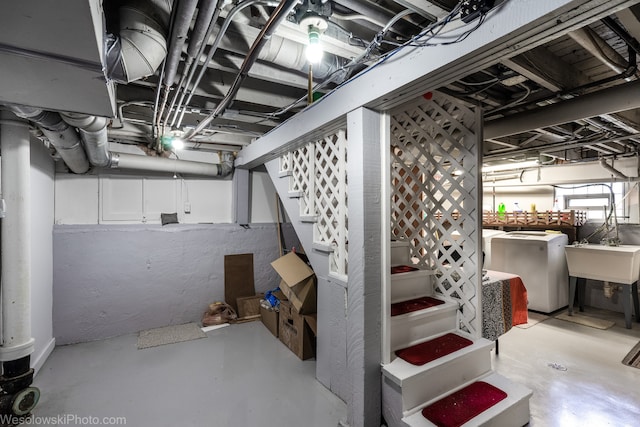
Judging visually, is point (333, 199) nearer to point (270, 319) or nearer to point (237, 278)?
point (270, 319)

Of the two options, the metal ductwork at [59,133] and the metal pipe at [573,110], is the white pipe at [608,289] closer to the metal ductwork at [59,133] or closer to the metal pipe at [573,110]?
the metal pipe at [573,110]

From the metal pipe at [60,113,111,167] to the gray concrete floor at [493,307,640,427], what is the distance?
3.84 m

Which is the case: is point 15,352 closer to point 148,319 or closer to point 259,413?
point 148,319

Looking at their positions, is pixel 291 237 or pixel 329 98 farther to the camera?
pixel 291 237

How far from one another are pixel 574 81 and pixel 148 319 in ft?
16.5

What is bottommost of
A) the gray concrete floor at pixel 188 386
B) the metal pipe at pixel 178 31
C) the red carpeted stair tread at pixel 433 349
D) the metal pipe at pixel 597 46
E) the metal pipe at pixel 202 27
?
the gray concrete floor at pixel 188 386

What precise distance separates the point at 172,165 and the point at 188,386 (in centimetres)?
260

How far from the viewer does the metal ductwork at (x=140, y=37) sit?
1449 millimetres

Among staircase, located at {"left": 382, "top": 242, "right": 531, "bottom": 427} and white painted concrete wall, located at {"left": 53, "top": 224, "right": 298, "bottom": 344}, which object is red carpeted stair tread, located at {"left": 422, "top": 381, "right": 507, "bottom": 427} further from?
white painted concrete wall, located at {"left": 53, "top": 224, "right": 298, "bottom": 344}

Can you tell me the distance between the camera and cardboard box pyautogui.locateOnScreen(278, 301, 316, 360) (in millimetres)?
3006

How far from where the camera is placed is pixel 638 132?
3.08 meters

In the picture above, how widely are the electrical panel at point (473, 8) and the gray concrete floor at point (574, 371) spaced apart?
263 cm

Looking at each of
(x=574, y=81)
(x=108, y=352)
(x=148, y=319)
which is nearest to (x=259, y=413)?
(x=108, y=352)

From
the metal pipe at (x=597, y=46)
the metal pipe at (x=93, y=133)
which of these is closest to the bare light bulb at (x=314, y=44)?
the metal pipe at (x=597, y=46)
